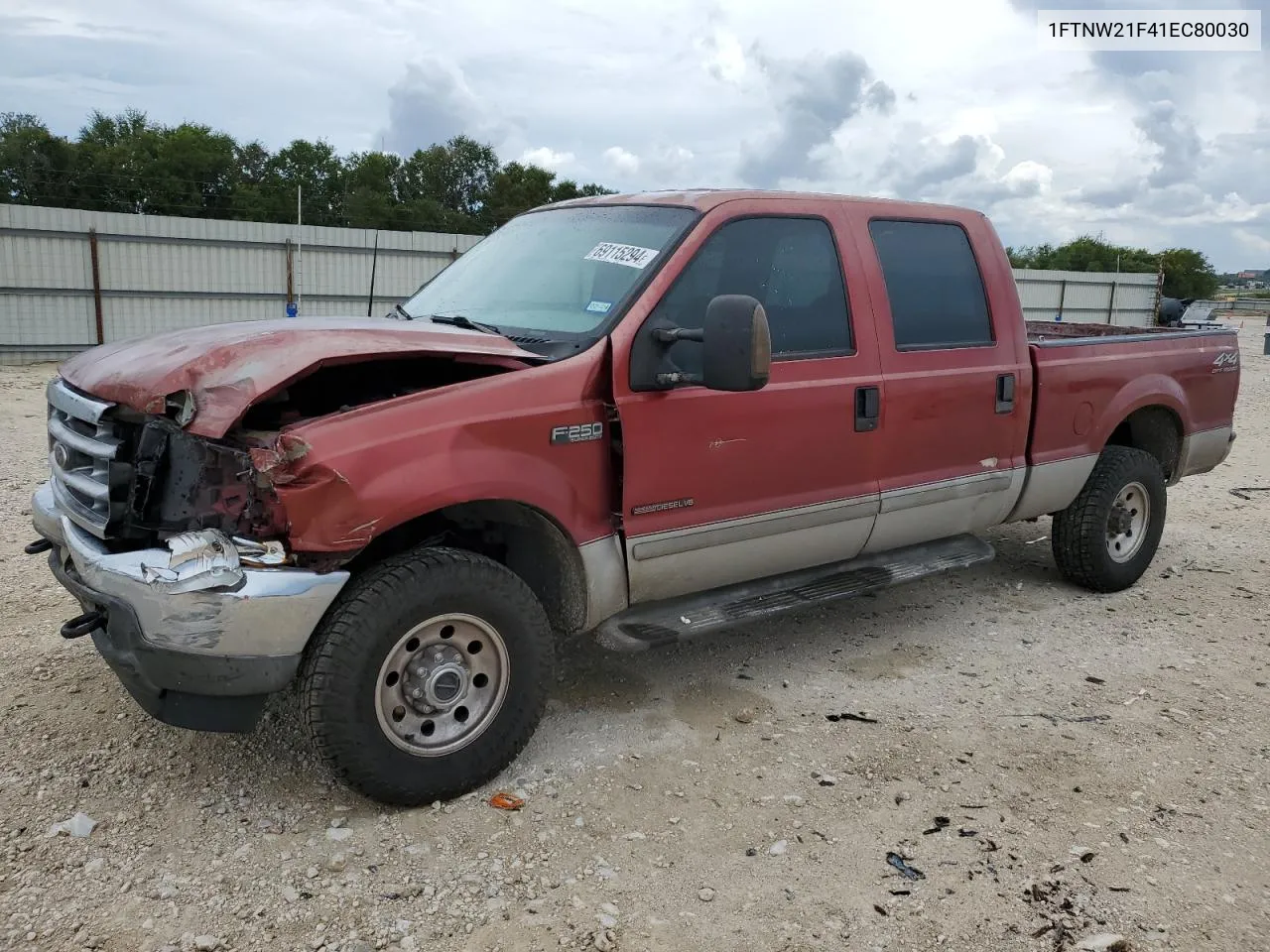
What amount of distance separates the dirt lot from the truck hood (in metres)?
1.25

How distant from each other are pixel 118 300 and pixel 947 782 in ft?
56.3

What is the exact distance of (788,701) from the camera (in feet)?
13.6

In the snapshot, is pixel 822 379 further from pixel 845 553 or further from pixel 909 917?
pixel 909 917

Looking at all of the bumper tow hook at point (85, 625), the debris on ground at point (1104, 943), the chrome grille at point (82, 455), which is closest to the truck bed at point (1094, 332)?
the debris on ground at point (1104, 943)

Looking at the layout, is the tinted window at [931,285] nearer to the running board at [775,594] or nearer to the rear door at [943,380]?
the rear door at [943,380]

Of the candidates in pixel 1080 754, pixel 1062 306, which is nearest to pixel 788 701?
pixel 1080 754

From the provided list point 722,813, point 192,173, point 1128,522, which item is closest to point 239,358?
point 722,813

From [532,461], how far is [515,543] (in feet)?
1.54

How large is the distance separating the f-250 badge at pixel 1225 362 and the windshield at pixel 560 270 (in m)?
3.85

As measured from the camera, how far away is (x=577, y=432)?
3.40 metres

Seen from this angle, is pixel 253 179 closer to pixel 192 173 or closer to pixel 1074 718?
pixel 192 173

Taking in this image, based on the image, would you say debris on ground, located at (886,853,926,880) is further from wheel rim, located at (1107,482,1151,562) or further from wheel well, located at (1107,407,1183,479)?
wheel well, located at (1107,407,1183,479)

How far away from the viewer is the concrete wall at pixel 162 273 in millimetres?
16250

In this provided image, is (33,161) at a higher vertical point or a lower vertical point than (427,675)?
higher
